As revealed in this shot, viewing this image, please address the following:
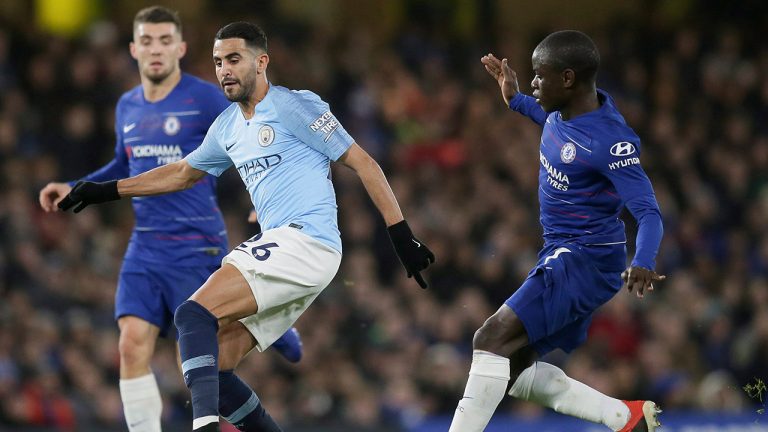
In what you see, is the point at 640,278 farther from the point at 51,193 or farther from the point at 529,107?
the point at 51,193

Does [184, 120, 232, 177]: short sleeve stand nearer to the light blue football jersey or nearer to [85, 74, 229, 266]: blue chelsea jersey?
the light blue football jersey

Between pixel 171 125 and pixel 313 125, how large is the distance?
1.63m

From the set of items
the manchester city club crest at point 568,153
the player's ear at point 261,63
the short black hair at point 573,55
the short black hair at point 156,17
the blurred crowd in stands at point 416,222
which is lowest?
the blurred crowd in stands at point 416,222

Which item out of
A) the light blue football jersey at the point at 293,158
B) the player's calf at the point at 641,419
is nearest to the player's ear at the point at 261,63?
the light blue football jersey at the point at 293,158

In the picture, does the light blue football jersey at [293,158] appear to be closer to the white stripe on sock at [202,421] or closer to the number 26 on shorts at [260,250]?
the number 26 on shorts at [260,250]

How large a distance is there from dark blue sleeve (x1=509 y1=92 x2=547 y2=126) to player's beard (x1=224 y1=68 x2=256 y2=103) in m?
1.49

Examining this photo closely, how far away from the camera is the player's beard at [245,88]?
6.20 meters

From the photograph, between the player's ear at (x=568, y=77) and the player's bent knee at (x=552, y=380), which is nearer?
the player's ear at (x=568, y=77)

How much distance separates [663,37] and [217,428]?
11.7 m

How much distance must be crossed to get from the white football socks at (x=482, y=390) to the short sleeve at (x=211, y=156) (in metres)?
1.72

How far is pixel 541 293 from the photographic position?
6035mm

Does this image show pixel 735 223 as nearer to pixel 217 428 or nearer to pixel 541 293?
pixel 541 293

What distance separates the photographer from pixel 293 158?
6160 millimetres

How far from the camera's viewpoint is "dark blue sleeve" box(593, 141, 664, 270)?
5679 mm
